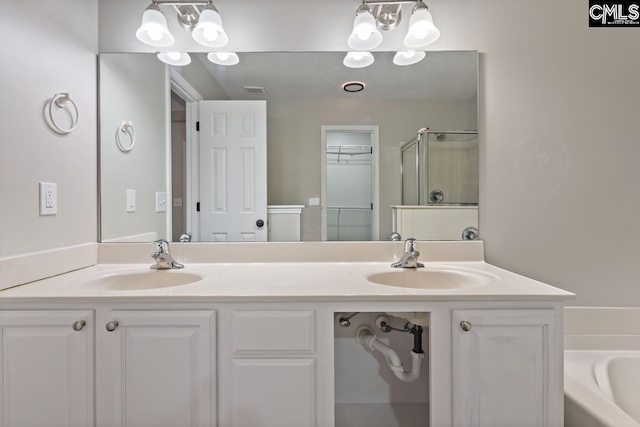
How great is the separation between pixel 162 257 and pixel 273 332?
68 centimetres

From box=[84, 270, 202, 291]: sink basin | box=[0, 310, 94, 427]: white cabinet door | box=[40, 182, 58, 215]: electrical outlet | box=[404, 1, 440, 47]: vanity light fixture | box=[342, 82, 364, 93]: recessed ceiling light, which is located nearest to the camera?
box=[0, 310, 94, 427]: white cabinet door

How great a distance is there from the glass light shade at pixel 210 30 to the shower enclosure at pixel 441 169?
0.98 metres

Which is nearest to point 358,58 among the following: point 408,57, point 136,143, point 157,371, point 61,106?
point 408,57

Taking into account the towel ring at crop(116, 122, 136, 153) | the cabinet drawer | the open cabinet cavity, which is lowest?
the open cabinet cavity

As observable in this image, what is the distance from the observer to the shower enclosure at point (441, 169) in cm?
153

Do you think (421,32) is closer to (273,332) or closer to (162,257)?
(273,332)

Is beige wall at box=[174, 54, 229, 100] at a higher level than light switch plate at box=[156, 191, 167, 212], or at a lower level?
higher

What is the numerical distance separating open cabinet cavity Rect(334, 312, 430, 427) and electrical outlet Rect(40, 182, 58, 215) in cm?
121

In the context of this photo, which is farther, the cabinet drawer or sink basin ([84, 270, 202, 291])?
sink basin ([84, 270, 202, 291])

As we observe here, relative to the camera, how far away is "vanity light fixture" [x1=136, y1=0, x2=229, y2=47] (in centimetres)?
141

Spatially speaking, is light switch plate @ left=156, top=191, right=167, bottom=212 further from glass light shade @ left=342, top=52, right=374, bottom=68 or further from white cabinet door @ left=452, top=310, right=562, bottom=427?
white cabinet door @ left=452, top=310, right=562, bottom=427

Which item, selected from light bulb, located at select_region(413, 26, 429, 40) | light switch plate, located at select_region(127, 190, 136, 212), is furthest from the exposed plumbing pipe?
light bulb, located at select_region(413, 26, 429, 40)

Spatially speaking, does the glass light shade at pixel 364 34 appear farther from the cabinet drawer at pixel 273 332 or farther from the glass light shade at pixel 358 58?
the cabinet drawer at pixel 273 332

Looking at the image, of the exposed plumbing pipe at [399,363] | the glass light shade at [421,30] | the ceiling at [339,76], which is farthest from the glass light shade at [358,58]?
the exposed plumbing pipe at [399,363]
